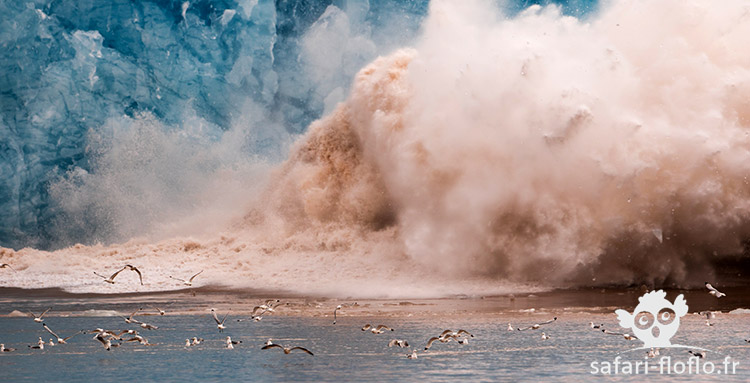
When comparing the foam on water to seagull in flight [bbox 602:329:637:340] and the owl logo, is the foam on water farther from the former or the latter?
seagull in flight [bbox 602:329:637:340]

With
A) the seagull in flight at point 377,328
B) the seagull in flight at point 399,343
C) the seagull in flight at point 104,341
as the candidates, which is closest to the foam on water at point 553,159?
the seagull in flight at point 377,328

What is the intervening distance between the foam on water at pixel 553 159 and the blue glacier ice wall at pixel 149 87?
7301 mm

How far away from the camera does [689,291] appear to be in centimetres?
2164

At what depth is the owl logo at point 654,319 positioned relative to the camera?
15.4 m

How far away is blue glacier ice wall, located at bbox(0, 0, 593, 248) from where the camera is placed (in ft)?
113

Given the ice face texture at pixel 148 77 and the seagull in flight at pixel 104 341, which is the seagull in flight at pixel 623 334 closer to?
the seagull in flight at pixel 104 341

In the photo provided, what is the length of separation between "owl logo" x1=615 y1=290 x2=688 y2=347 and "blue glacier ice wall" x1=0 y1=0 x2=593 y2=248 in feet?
66.9

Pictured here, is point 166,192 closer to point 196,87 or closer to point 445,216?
point 196,87

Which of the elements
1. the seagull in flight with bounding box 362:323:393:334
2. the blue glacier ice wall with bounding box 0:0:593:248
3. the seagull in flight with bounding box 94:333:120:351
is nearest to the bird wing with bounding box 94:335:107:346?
the seagull in flight with bounding box 94:333:120:351

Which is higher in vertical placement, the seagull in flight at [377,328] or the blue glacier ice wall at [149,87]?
the blue glacier ice wall at [149,87]

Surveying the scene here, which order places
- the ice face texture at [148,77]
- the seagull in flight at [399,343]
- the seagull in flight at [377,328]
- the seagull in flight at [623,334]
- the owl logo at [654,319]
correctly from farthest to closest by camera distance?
the ice face texture at [148,77] → the seagull in flight at [377,328] → the owl logo at [654,319] → the seagull in flight at [623,334] → the seagull in flight at [399,343]

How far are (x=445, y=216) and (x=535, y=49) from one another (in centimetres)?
455

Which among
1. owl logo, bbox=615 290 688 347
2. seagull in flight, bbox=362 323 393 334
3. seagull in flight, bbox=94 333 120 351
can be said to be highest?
owl logo, bbox=615 290 688 347

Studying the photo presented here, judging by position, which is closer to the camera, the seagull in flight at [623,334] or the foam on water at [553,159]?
the seagull in flight at [623,334]
